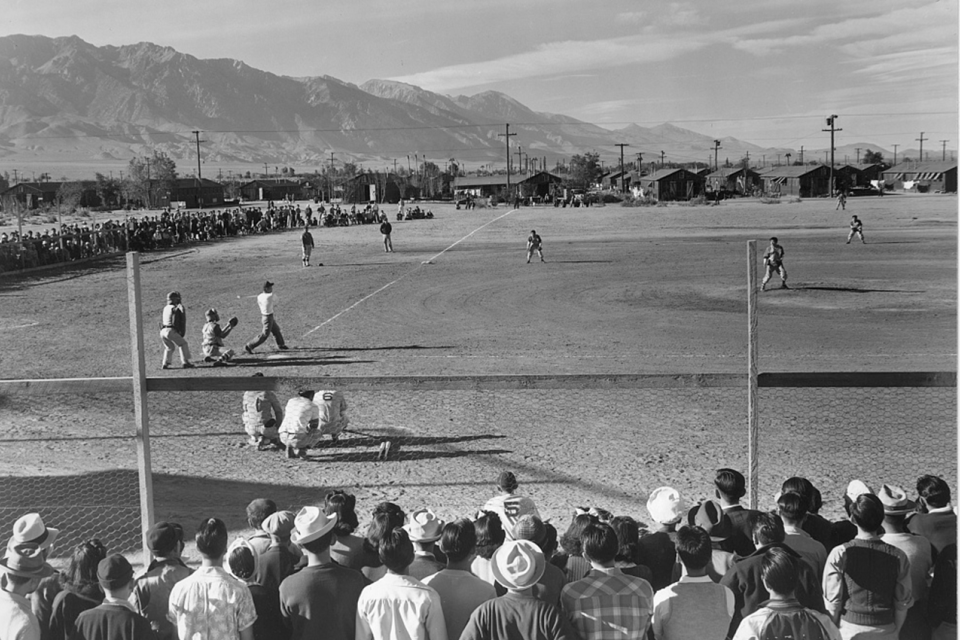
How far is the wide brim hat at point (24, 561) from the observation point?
4.53 m

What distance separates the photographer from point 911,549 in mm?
4656

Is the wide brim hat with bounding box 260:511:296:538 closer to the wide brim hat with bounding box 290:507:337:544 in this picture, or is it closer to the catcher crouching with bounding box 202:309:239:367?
the wide brim hat with bounding box 290:507:337:544

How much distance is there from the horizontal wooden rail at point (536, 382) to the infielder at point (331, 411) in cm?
496

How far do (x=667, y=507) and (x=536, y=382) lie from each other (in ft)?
4.33

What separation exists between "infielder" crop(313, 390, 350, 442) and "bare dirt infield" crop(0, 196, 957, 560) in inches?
9.3

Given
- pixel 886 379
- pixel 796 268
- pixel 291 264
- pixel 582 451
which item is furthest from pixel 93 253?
pixel 886 379

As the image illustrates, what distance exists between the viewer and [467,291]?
27.8m

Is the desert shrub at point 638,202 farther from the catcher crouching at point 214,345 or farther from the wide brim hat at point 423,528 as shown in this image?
the wide brim hat at point 423,528

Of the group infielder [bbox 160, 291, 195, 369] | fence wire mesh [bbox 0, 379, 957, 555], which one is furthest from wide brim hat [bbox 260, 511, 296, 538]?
infielder [bbox 160, 291, 195, 369]

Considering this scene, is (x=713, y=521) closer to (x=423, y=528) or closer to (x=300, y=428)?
(x=423, y=528)

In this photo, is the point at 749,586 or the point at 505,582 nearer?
the point at 505,582

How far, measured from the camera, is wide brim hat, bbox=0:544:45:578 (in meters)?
4.53

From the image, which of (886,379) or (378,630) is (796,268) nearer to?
(886,379)

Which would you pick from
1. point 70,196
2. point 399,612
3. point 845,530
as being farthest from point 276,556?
point 70,196
